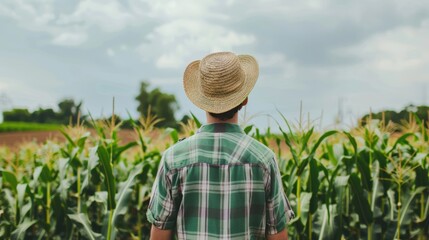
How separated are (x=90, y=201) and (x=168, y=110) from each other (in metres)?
44.6

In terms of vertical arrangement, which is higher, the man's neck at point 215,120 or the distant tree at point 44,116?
the distant tree at point 44,116

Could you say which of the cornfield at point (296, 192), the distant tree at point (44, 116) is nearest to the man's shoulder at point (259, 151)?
the cornfield at point (296, 192)

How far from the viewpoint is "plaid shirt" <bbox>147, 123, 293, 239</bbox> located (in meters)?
2.15

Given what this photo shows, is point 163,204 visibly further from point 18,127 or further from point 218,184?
point 18,127

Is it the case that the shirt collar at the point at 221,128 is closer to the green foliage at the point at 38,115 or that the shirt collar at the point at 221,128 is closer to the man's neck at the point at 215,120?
the man's neck at the point at 215,120

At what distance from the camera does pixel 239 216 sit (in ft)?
7.11

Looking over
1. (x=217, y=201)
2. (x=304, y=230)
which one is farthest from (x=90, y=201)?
(x=217, y=201)

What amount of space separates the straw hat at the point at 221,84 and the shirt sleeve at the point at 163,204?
35 centimetres

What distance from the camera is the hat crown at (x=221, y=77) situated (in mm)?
2262

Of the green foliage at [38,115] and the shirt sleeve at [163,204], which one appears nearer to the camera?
the shirt sleeve at [163,204]

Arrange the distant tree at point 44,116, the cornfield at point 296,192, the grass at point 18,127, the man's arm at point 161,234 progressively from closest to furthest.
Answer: the man's arm at point 161,234, the cornfield at point 296,192, the grass at point 18,127, the distant tree at point 44,116

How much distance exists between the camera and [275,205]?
2.21 meters

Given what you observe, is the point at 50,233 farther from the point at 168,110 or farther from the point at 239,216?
the point at 168,110

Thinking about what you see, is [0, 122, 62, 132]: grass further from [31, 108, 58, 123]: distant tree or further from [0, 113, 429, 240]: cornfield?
[0, 113, 429, 240]: cornfield
